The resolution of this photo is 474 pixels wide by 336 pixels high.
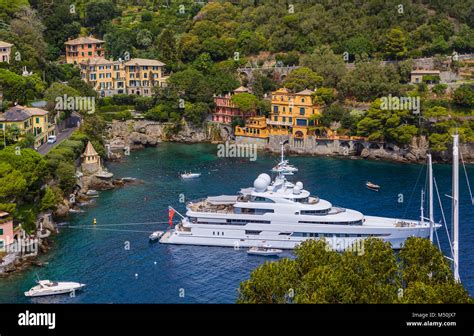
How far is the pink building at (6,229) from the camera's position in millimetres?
46294

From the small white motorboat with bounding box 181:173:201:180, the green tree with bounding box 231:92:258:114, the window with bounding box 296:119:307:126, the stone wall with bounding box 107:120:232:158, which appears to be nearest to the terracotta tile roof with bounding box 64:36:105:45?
the stone wall with bounding box 107:120:232:158

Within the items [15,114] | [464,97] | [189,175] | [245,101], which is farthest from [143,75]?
[464,97]

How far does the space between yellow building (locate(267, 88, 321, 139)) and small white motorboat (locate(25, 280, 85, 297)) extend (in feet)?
143

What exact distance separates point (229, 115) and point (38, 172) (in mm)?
35175

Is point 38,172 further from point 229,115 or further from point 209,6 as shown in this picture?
point 209,6

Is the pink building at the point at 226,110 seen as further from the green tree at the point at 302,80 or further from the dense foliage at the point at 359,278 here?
the dense foliage at the point at 359,278

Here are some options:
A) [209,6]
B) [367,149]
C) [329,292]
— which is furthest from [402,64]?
[329,292]

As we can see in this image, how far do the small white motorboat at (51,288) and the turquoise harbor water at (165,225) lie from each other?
0.40 meters

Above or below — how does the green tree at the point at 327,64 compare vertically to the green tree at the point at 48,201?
above

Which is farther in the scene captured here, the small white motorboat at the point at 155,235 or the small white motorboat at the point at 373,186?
the small white motorboat at the point at 373,186

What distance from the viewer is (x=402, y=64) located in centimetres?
8769

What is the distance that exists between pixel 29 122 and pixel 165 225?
A: 20.0 meters

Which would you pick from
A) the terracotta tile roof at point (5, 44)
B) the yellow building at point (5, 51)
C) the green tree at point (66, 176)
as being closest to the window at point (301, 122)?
the green tree at point (66, 176)

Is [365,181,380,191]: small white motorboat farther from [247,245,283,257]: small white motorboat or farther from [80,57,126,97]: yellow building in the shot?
[80,57,126,97]: yellow building
